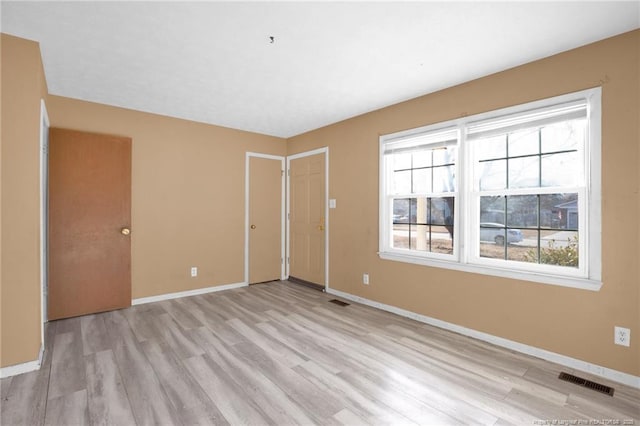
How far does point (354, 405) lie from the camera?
2.00 metres

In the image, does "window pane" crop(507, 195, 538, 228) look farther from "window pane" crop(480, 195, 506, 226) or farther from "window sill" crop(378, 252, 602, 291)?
"window sill" crop(378, 252, 602, 291)

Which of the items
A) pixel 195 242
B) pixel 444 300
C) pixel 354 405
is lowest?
pixel 354 405

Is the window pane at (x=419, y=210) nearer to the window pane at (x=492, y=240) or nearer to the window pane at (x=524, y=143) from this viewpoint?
the window pane at (x=492, y=240)

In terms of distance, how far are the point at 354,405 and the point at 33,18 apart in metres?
3.42

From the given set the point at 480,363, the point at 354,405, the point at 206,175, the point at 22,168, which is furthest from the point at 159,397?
the point at 206,175

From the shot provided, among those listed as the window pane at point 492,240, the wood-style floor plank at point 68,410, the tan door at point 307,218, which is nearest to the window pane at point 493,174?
the window pane at point 492,240

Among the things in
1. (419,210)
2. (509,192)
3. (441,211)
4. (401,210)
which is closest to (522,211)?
(509,192)

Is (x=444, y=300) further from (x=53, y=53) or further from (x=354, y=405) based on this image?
(x=53, y=53)

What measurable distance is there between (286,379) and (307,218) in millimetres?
3055

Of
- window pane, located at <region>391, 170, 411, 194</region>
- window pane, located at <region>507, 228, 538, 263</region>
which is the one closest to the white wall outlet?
window pane, located at <region>507, 228, 538, 263</region>

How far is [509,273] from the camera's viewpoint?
280 centimetres

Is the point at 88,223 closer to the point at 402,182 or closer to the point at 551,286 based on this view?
the point at 402,182

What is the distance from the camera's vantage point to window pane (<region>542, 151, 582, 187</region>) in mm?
2523

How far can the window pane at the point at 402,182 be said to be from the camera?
3.77 metres
